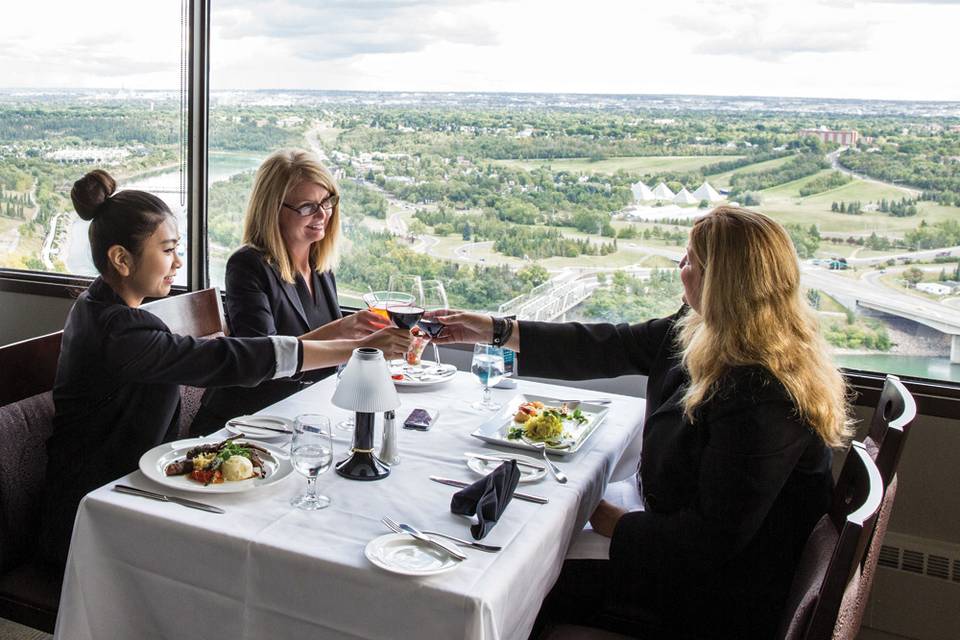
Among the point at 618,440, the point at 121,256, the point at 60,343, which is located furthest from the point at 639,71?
the point at 60,343

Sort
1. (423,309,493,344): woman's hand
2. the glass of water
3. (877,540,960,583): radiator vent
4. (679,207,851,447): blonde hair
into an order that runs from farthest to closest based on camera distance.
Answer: (877,540,960,583): radiator vent → (423,309,493,344): woman's hand → the glass of water → (679,207,851,447): blonde hair

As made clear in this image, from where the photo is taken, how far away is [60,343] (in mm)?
2115

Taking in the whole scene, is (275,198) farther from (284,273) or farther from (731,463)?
(731,463)

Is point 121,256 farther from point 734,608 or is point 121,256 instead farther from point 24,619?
point 734,608

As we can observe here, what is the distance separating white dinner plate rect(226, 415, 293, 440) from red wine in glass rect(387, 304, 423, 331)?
0.36 metres

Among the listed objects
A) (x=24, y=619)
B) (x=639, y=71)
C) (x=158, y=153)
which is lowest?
(x=24, y=619)

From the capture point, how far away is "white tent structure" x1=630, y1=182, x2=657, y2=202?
3.01 metres

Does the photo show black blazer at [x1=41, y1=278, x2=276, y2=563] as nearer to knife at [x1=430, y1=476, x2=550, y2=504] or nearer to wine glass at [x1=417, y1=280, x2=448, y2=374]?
wine glass at [x1=417, y1=280, x2=448, y2=374]

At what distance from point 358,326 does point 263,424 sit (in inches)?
19.7

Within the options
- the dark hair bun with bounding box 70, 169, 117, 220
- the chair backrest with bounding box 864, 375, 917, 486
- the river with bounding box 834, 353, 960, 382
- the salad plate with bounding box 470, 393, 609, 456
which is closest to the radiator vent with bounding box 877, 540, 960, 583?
the river with bounding box 834, 353, 960, 382

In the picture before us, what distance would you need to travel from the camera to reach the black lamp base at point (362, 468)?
5.51ft

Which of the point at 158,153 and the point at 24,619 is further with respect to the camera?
the point at 158,153

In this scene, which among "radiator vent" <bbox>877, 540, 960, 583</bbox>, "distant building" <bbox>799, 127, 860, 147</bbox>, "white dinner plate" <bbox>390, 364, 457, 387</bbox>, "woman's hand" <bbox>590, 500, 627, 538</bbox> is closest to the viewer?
"woman's hand" <bbox>590, 500, 627, 538</bbox>

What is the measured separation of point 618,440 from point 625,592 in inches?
14.7
